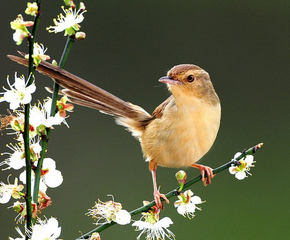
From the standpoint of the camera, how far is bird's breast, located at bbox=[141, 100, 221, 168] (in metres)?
2.40

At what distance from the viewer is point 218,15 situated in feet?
21.4

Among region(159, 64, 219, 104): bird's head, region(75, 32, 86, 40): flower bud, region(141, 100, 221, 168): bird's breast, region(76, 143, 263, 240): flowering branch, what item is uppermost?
region(159, 64, 219, 104): bird's head

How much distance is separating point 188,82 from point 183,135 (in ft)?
0.86

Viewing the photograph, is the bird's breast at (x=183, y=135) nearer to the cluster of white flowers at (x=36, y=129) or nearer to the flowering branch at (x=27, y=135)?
the cluster of white flowers at (x=36, y=129)

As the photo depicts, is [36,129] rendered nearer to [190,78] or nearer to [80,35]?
[80,35]

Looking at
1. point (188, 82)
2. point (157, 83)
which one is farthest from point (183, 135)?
point (157, 83)

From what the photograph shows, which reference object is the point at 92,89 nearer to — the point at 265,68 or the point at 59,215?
the point at 59,215

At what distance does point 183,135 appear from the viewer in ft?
8.07

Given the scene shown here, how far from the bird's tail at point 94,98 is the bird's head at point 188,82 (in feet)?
0.89

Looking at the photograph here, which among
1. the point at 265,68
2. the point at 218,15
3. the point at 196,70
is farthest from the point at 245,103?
the point at 196,70

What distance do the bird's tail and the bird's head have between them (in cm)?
27

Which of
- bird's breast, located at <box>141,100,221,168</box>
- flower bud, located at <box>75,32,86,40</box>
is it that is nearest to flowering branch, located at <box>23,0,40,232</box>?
flower bud, located at <box>75,32,86,40</box>

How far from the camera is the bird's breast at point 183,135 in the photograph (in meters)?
2.40

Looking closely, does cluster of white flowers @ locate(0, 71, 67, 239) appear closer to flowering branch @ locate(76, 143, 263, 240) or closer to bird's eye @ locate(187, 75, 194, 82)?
flowering branch @ locate(76, 143, 263, 240)
